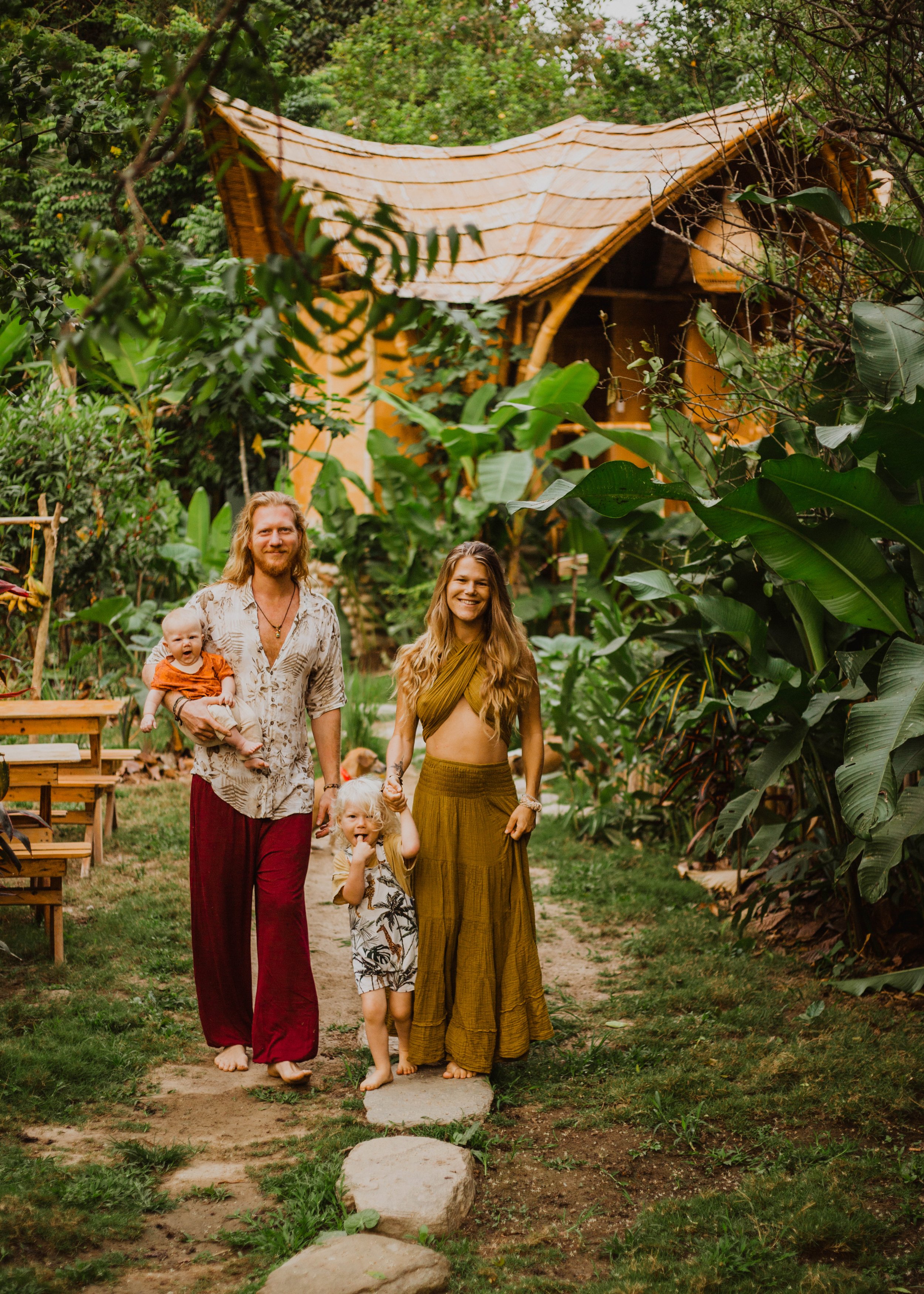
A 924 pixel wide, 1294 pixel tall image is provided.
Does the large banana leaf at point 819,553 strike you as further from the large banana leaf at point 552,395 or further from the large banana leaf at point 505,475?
the large banana leaf at point 505,475

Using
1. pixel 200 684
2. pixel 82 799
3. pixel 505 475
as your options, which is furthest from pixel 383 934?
pixel 505 475

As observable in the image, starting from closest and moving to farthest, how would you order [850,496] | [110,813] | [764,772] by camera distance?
[850,496], [764,772], [110,813]

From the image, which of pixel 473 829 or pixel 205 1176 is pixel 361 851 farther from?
pixel 205 1176

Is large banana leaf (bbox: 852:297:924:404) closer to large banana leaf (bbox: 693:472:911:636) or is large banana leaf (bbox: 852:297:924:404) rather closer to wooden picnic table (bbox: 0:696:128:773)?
large banana leaf (bbox: 693:472:911:636)

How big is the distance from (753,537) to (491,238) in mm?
9442

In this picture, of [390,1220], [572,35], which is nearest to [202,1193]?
[390,1220]

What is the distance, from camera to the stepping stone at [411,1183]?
3100 millimetres

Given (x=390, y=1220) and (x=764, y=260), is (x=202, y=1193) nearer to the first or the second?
(x=390, y=1220)

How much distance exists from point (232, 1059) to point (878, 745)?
251cm

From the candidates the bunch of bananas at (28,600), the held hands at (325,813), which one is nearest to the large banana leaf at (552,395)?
the bunch of bananas at (28,600)

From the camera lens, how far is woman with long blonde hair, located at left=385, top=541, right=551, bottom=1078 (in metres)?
4.02

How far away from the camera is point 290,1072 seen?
400 centimetres

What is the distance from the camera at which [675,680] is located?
5.99 m

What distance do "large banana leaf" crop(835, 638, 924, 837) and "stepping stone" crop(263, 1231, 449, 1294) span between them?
65.1 inches
